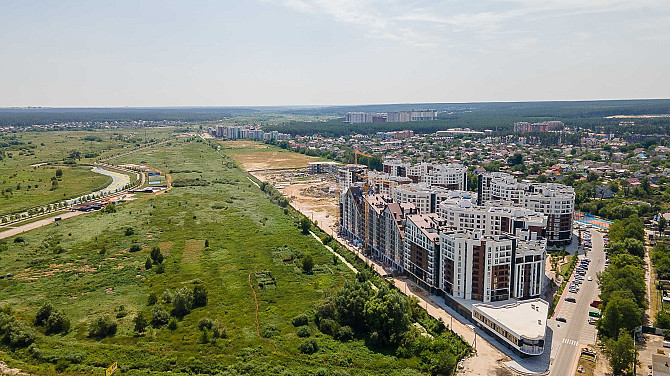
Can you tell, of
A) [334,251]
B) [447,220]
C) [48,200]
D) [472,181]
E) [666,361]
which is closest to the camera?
[666,361]

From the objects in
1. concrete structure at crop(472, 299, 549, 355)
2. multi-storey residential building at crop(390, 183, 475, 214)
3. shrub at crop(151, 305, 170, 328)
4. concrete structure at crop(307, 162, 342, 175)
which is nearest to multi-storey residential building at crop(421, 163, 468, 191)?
multi-storey residential building at crop(390, 183, 475, 214)

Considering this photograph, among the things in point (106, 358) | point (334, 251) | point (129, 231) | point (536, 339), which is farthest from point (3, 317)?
point (536, 339)

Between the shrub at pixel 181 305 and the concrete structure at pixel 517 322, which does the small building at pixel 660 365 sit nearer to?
the concrete structure at pixel 517 322

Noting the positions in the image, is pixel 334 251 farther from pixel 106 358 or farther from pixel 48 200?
pixel 48 200

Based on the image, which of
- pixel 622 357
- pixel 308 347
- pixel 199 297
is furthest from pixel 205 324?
pixel 622 357

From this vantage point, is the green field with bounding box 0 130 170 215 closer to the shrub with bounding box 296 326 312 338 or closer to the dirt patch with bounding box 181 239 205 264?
the dirt patch with bounding box 181 239 205 264

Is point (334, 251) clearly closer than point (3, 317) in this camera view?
No

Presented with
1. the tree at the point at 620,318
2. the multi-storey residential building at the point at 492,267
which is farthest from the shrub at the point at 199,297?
the tree at the point at 620,318
